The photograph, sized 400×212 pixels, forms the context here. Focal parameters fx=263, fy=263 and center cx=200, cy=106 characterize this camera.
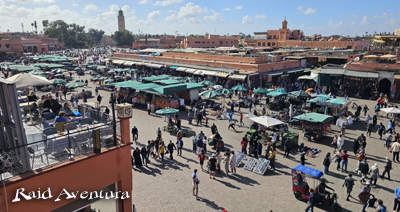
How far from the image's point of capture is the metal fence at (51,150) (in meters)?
5.36

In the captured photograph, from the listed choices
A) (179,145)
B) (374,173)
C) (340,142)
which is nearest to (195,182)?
(179,145)

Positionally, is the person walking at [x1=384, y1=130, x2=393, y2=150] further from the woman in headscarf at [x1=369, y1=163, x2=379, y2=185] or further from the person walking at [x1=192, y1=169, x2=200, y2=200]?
the person walking at [x1=192, y1=169, x2=200, y2=200]

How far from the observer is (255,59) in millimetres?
31641

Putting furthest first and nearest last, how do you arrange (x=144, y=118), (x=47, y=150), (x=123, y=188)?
(x=144, y=118)
(x=123, y=188)
(x=47, y=150)

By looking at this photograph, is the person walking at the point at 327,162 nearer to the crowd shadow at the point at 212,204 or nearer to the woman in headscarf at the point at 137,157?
the crowd shadow at the point at 212,204

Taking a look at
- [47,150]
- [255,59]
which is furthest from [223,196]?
[255,59]

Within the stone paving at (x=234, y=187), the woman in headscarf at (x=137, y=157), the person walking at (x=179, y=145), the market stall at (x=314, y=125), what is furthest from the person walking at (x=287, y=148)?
the woman in headscarf at (x=137, y=157)

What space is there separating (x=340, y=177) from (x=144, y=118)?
545 inches

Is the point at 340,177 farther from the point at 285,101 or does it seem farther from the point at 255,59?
the point at 255,59

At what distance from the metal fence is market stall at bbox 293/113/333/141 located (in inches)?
479

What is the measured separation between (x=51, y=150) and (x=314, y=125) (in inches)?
570

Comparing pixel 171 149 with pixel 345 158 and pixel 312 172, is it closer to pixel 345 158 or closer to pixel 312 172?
pixel 312 172

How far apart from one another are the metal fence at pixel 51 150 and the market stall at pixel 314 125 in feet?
39.9

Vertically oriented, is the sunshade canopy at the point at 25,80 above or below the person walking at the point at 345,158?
above
